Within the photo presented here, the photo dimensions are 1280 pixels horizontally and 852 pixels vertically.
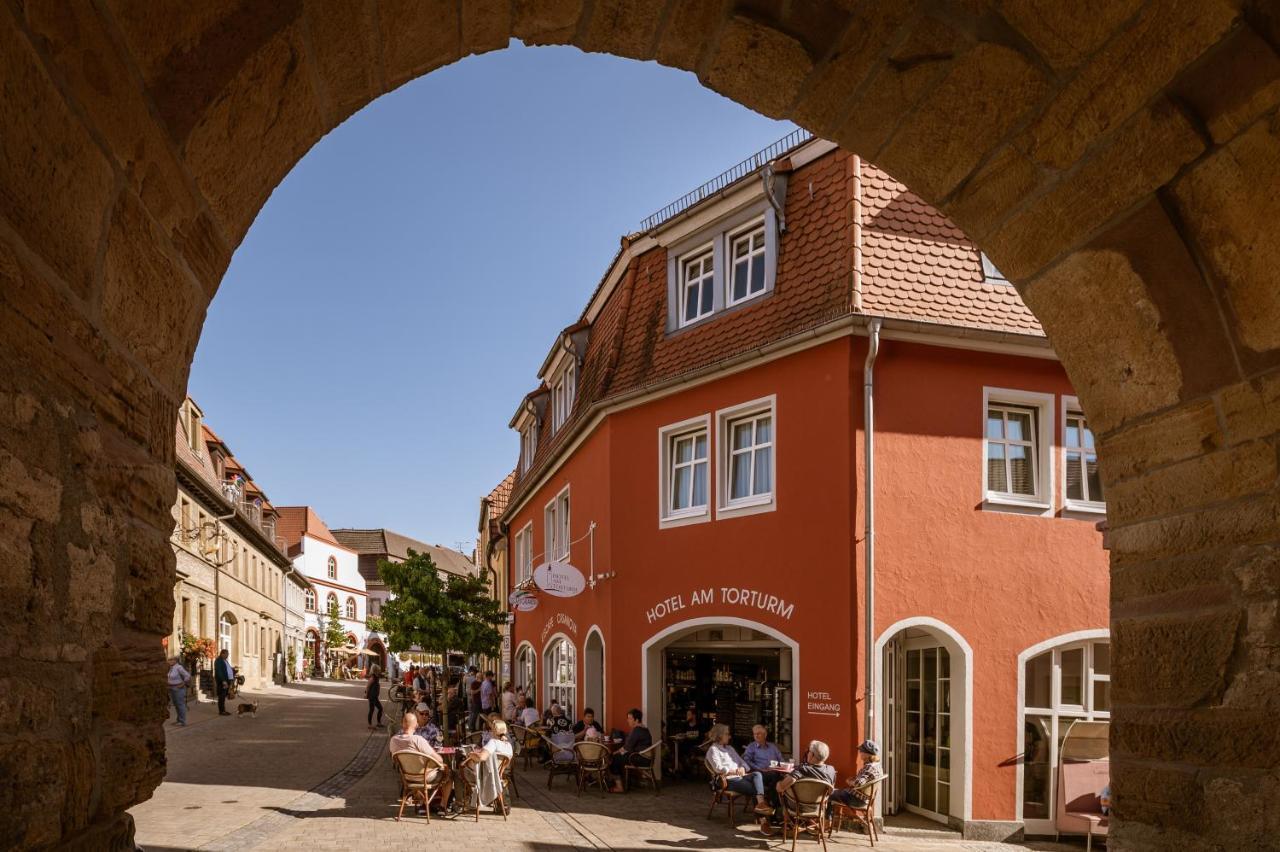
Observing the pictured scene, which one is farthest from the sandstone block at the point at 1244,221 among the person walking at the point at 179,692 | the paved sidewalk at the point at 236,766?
the person walking at the point at 179,692

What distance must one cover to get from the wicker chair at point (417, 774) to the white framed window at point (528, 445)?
554 inches

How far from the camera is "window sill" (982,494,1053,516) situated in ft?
44.9

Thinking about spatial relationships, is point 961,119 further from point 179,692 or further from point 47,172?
point 179,692

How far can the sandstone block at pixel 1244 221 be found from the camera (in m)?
2.78

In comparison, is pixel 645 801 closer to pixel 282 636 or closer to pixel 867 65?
pixel 867 65

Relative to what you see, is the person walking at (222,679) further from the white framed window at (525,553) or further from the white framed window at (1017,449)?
the white framed window at (1017,449)

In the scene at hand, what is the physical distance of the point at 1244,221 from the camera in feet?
9.41

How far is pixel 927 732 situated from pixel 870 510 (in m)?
2.99

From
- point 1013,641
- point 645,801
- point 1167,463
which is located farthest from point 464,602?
point 1167,463

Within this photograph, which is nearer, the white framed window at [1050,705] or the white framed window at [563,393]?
the white framed window at [1050,705]

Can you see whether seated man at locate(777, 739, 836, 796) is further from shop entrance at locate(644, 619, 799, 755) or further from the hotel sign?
shop entrance at locate(644, 619, 799, 755)

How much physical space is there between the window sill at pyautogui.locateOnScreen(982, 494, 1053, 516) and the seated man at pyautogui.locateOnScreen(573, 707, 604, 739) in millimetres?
6128

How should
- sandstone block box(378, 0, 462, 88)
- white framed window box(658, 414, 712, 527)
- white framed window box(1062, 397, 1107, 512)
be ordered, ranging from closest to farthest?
sandstone block box(378, 0, 462, 88) → white framed window box(1062, 397, 1107, 512) → white framed window box(658, 414, 712, 527)

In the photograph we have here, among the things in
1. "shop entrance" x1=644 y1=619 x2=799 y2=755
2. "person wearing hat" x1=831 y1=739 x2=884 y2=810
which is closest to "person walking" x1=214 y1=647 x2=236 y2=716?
"shop entrance" x1=644 y1=619 x2=799 y2=755
